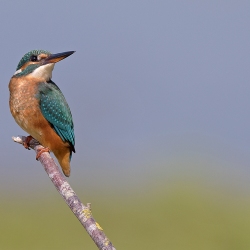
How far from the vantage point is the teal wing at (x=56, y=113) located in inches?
209

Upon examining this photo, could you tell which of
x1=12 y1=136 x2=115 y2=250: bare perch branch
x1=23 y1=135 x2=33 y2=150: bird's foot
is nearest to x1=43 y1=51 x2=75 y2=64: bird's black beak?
x1=23 y1=135 x2=33 y2=150: bird's foot

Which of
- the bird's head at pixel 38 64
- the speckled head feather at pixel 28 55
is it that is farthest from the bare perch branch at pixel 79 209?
the speckled head feather at pixel 28 55

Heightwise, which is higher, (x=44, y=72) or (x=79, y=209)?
(x=44, y=72)

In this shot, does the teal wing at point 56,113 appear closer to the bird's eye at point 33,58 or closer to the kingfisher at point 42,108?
the kingfisher at point 42,108

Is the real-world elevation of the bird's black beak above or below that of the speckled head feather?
below

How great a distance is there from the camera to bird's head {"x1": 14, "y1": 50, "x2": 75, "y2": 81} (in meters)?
5.19

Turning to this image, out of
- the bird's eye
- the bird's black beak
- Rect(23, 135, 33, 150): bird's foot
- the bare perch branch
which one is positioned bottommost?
the bare perch branch

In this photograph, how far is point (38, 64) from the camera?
5273 mm

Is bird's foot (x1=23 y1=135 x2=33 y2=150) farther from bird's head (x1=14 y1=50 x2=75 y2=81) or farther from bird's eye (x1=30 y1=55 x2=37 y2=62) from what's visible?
bird's eye (x1=30 y1=55 x2=37 y2=62)

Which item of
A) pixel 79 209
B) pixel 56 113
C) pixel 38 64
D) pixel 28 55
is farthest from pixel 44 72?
pixel 79 209

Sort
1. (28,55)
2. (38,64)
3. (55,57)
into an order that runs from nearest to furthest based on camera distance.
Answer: (55,57)
(38,64)
(28,55)

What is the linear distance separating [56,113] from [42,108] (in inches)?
4.7

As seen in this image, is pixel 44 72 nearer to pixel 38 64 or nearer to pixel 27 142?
pixel 38 64

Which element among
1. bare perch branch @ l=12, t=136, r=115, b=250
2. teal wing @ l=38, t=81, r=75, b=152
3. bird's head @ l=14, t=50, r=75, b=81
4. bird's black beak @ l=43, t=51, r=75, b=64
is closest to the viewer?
bare perch branch @ l=12, t=136, r=115, b=250
